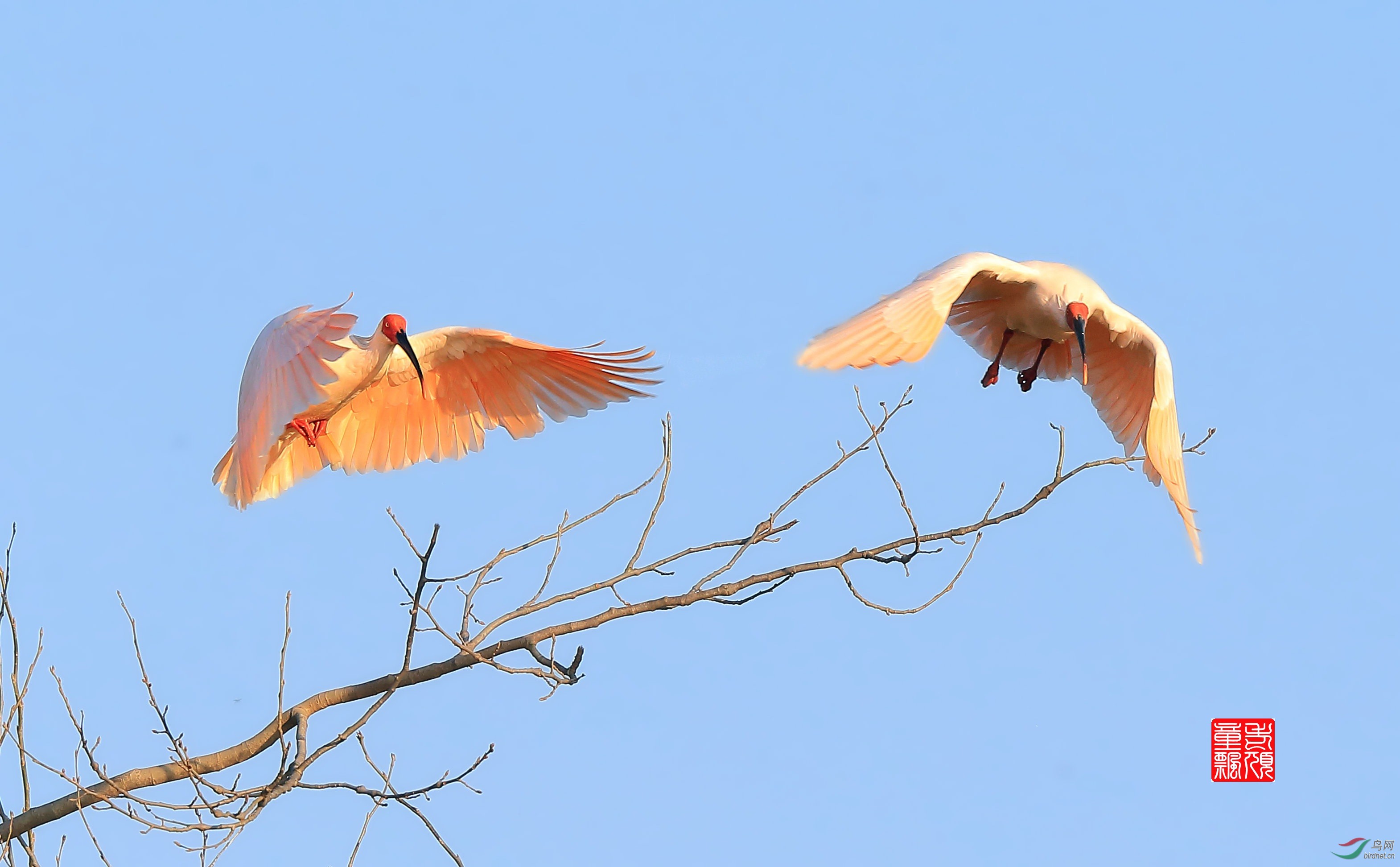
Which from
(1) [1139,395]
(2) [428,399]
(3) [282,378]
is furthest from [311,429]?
(1) [1139,395]

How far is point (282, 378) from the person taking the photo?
783 cm

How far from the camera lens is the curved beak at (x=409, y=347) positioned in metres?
8.81

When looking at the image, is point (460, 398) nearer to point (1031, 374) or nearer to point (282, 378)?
point (282, 378)

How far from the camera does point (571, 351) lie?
897 cm

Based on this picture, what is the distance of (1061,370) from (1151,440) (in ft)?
5.78

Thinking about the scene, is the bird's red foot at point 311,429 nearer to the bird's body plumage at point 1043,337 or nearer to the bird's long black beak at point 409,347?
the bird's long black beak at point 409,347

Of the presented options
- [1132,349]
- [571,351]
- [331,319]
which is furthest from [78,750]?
[1132,349]

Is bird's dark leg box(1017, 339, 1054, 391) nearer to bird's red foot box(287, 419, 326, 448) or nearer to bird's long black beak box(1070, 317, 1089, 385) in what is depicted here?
bird's long black beak box(1070, 317, 1089, 385)

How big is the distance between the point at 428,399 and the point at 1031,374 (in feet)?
12.1

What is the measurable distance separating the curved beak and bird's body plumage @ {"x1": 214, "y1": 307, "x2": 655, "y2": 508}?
3cm

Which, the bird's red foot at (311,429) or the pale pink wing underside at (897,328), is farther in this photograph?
the bird's red foot at (311,429)

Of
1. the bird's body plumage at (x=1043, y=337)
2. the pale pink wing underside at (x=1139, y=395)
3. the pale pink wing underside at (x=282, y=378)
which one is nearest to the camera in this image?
the bird's body plumage at (x=1043, y=337)

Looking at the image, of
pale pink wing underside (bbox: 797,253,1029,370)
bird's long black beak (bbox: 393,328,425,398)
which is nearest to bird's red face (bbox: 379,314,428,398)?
bird's long black beak (bbox: 393,328,425,398)

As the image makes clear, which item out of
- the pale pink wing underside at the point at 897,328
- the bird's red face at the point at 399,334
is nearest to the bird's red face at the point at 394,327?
the bird's red face at the point at 399,334
